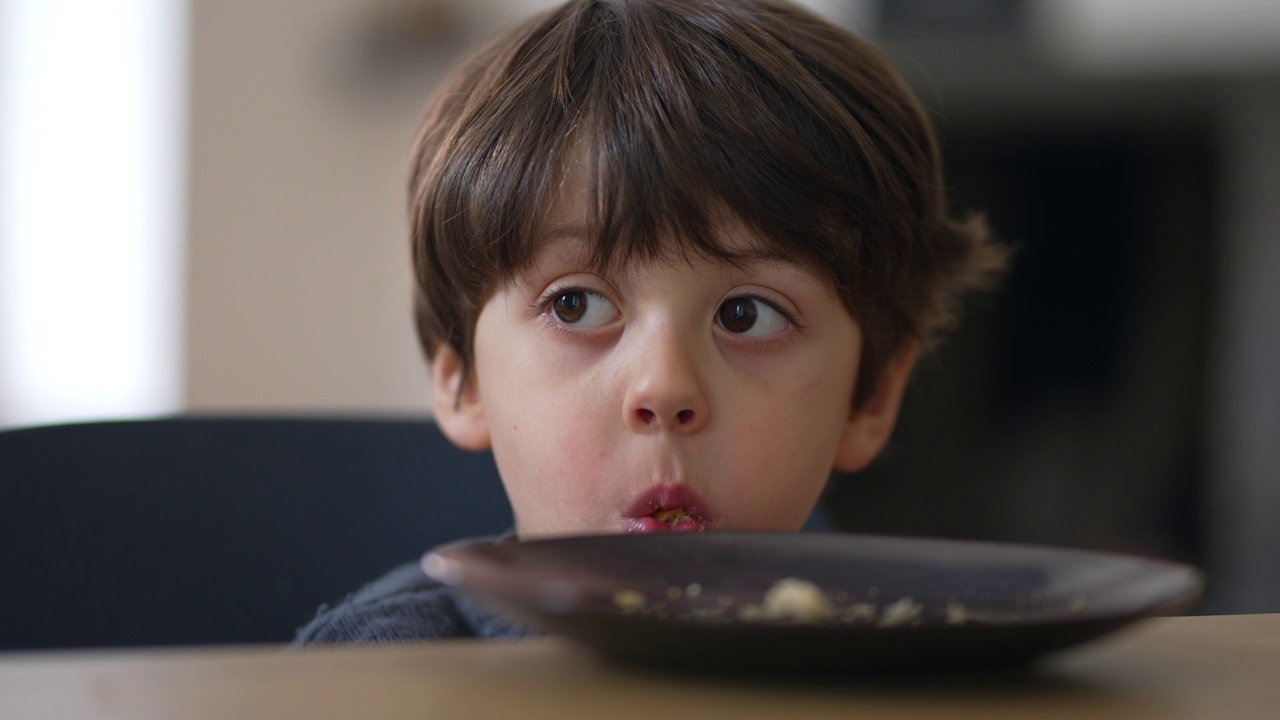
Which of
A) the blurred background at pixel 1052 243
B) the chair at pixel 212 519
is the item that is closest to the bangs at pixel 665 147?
the chair at pixel 212 519

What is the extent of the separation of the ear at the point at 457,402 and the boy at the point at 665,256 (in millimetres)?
38

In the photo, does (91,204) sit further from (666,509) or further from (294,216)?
(666,509)

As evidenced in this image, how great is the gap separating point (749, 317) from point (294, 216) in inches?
99.9

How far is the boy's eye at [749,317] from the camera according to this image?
0.73 metres

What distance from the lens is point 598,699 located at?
0.33 metres

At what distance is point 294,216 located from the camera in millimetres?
3086

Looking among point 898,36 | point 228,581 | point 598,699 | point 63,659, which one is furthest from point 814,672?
point 898,36

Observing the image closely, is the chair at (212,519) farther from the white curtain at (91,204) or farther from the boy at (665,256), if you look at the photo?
the white curtain at (91,204)

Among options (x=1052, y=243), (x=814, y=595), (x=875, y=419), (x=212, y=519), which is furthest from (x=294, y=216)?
(x=814, y=595)

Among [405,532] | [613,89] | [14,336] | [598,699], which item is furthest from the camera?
[14,336]

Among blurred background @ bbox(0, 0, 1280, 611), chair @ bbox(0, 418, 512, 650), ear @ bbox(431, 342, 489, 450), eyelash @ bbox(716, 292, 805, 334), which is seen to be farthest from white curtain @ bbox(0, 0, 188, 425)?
eyelash @ bbox(716, 292, 805, 334)

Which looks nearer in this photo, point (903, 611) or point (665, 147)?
point (903, 611)

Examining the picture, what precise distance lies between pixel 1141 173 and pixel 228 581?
233cm

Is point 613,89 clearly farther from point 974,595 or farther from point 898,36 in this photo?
point 898,36
